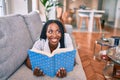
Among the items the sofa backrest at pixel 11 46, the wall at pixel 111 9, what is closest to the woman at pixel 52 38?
the sofa backrest at pixel 11 46

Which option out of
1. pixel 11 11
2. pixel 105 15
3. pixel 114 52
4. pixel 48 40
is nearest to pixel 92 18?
pixel 105 15

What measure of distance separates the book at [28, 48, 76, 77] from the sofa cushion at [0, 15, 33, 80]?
0.53 feet

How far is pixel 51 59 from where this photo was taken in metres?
1.03

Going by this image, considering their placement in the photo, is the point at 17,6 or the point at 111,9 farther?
the point at 111,9

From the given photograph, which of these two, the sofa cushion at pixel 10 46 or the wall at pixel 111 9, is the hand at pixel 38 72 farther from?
the wall at pixel 111 9

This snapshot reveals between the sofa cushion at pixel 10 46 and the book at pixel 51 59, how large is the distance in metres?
0.16

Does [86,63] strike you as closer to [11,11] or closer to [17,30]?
[17,30]

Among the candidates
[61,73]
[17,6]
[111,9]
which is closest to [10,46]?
[61,73]

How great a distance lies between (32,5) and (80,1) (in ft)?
13.4

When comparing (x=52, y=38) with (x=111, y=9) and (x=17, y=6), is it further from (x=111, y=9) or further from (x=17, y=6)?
(x=111, y=9)

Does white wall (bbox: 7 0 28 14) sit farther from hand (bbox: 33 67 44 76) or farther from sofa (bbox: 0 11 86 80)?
hand (bbox: 33 67 44 76)

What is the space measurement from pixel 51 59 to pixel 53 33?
0.95ft

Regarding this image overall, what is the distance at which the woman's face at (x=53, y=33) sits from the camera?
1253 mm

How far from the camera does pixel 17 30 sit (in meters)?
1.28
